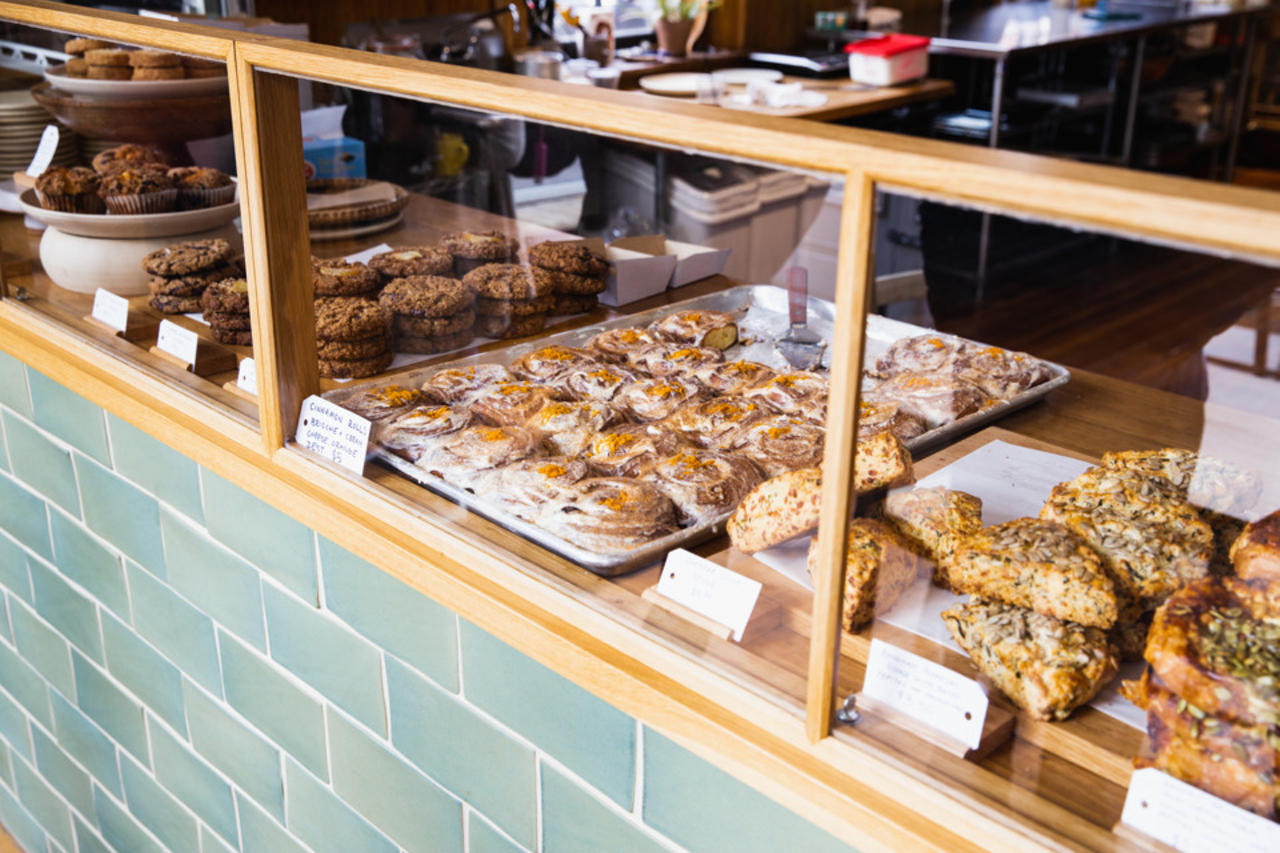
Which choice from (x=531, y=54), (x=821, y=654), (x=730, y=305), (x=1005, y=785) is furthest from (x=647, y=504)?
(x=531, y=54)

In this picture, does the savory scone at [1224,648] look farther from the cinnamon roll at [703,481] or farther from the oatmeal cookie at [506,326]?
the oatmeal cookie at [506,326]

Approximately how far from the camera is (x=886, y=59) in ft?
13.5

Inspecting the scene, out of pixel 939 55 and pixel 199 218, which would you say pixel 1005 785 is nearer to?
pixel 199 218

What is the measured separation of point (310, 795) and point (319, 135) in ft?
2.67

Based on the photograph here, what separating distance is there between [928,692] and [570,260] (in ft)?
3.15

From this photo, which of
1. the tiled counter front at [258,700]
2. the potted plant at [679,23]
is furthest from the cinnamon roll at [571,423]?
the potted plant at [679,23]

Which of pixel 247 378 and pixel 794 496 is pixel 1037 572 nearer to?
pixel 794 496

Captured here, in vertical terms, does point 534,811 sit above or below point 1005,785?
below

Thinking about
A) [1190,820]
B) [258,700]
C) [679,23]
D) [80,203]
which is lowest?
[258,700]

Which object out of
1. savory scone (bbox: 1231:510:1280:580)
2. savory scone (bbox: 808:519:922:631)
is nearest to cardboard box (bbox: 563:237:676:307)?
savory scone (bbox: 808:519:922:631)

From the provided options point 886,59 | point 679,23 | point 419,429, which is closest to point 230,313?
point 419,429

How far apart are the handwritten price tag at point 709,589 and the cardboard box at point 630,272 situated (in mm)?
717

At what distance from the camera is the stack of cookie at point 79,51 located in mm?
1469

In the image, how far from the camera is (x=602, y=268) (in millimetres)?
1568
